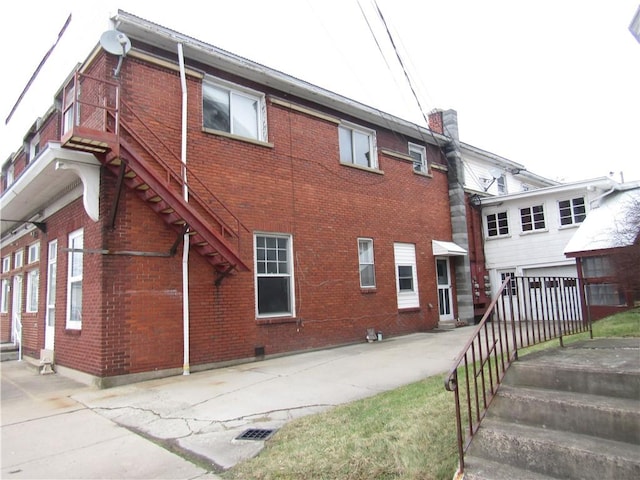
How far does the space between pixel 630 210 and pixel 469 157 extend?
8393 mm

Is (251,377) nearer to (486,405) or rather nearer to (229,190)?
(229,190)

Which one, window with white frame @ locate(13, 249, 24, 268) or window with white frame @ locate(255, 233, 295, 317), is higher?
window with white frame @ locate(13, 249, 24, 268)

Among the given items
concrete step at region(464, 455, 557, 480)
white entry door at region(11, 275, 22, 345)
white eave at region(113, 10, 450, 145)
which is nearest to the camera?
concrete step at region(464, 455, 557, 480)

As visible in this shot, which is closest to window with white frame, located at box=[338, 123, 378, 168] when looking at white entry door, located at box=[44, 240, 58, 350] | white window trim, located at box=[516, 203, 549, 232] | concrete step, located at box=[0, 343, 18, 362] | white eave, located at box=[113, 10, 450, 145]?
white eave, located at box=[113, 10, 450, 145]

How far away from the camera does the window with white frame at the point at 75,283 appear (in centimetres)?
938

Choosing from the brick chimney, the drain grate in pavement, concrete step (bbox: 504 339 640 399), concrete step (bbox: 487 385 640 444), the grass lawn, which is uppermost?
the brick chimney

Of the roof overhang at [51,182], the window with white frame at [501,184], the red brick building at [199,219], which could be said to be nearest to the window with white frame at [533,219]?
the window with white frame at [501,184]

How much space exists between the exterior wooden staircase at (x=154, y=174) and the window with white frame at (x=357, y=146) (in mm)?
4690

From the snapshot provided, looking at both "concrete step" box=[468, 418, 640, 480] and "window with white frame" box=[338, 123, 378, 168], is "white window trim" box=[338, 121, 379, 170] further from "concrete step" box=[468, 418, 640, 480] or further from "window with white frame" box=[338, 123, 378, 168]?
"concrete step" box=[468, 418, 640, 480]

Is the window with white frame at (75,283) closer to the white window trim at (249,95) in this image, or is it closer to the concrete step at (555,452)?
the white window trim at (249,95)

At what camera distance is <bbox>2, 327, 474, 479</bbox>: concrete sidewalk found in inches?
184

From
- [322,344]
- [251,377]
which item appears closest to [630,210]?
[322,344]

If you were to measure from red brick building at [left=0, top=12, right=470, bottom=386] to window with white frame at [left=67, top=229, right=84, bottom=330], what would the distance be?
6 centimetres

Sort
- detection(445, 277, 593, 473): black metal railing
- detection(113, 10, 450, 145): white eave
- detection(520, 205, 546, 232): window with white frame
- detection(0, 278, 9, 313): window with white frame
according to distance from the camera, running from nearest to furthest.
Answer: detection(445, 277, 593, 473): black metal railing
detection(113, 10, 450, 145): white eave
detection(0, 278, 9, 313): window with white frame
detection(520, 205, 546, 232): window with white frame
